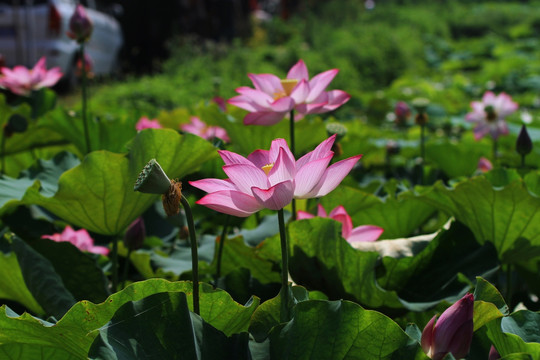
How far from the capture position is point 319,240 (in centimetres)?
81

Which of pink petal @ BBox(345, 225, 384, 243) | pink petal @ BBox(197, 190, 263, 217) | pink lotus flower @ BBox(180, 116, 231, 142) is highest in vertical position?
pink petal @ BBox(197, 190, 263, 217)

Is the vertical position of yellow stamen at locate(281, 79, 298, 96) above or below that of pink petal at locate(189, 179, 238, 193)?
below

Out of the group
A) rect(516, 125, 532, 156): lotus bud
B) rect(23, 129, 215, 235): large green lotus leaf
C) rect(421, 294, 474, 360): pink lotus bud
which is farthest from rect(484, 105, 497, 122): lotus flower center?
rect(421, 294, 474, 360): pink lotus bud

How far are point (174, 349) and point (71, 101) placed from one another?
5369 mm

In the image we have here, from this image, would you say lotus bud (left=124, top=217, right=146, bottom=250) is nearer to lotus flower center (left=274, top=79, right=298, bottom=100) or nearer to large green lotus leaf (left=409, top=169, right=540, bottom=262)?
lotus flower center (left=274, top=79, right=298, bottom=100)

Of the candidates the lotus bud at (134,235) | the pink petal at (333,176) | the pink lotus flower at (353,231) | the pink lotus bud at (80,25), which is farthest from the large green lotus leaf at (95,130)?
the pink petal at (333,176)

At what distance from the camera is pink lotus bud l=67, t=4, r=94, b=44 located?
129 cm

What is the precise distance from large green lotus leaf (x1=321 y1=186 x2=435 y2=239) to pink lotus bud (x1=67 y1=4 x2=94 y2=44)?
0.62 meters

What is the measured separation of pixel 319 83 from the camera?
3.14 feet

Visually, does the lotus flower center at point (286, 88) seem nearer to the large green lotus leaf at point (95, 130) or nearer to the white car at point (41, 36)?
the large green lotus leaf at point (95, 130)

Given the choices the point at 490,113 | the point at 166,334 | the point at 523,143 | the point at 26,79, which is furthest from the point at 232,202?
the point at 490,113

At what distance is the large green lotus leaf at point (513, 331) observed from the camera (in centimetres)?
58

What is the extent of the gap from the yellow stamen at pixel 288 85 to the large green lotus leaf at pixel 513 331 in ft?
1.58

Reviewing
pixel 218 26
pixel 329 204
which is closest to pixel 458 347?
pixel 329 204
